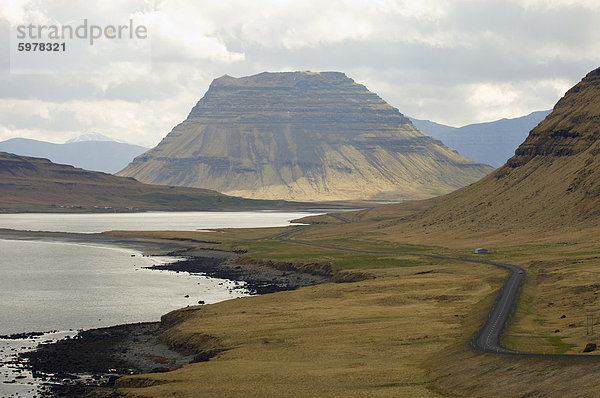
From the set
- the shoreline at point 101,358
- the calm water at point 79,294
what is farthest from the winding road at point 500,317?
the calm water at point 79,294

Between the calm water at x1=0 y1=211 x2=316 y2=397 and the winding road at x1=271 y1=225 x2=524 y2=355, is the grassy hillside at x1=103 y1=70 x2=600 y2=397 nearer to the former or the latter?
the winding road at x1=271 y1=225 x2=524 y2=355

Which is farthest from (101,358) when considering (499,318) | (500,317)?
(500,317)

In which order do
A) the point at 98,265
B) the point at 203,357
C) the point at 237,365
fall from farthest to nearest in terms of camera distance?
the point at 98,265
the point at 203,357
the point at 237,365

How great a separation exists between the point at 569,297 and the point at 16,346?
6520cm

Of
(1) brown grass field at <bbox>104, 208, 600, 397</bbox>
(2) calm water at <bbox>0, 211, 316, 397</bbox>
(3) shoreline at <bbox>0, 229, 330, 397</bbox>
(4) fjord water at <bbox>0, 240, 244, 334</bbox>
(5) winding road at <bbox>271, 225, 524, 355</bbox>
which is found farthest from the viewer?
(4) fjord water at <bbox>0, 240, 244, 334</bbox>

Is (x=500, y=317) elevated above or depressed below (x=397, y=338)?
above

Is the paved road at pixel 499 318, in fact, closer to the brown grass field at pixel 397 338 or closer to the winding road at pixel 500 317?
the winding road at pixel 500 317

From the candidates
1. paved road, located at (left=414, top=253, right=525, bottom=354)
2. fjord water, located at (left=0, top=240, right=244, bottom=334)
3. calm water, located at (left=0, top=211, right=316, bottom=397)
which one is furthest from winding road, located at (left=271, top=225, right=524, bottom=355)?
fjord water, located at (left=0, top=240, right=244, bottom=334)

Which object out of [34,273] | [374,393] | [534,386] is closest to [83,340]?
[374,393]

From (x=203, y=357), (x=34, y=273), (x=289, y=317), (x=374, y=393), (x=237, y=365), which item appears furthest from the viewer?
(x=34, y=273)

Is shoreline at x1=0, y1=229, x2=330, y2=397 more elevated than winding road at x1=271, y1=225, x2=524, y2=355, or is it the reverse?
winding road at x1=271, y1=225, x2=524, y2=355

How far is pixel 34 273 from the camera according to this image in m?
157

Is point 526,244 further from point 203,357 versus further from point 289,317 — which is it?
point 203,357

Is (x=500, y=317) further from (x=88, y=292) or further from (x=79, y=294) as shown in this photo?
(x=88, y=292)
